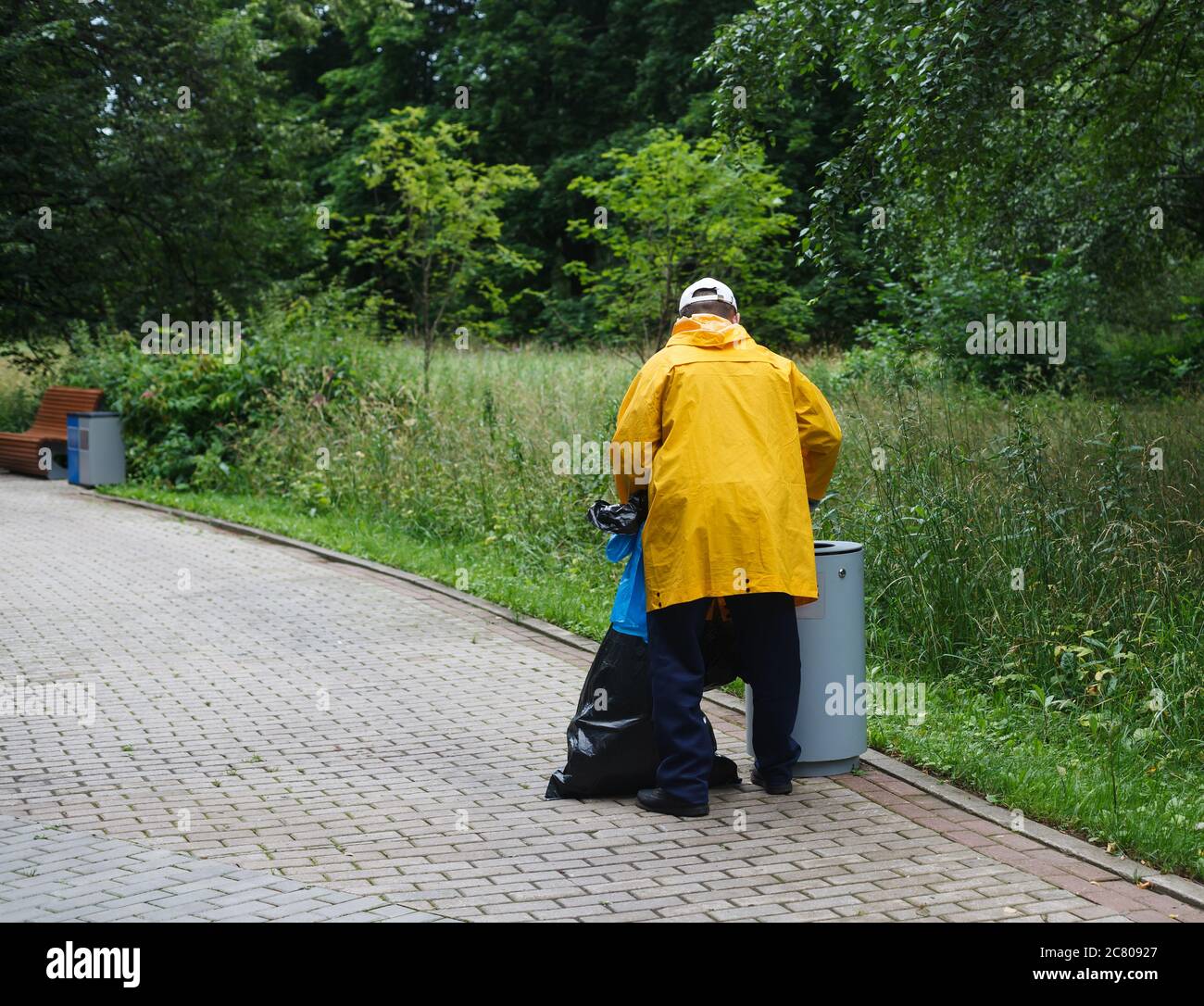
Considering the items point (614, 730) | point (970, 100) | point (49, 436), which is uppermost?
point (970, 100)

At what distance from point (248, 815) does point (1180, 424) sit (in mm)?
7998

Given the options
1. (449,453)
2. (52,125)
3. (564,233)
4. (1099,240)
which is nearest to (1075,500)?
(449,453)

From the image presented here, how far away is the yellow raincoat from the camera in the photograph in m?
5.27

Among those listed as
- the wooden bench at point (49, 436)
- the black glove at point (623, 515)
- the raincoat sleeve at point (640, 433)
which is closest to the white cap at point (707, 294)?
the raincoat sleeve at point (640, 433)

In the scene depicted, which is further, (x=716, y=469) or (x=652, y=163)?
(x=652, y=163)

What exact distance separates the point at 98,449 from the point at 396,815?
515 inches

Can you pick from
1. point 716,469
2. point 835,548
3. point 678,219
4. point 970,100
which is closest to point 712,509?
point 716,469

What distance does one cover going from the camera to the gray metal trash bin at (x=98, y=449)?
56.7 ft

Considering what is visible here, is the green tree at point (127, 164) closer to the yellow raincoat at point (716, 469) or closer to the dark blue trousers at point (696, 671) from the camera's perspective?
the yellow raincoat at point (716, 469)

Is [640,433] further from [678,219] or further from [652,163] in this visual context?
[652,163]

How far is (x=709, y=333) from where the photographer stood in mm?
5441

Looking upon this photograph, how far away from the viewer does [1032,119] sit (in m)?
12.4

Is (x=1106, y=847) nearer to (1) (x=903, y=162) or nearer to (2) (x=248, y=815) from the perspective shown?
(2) (x=248, y=815)

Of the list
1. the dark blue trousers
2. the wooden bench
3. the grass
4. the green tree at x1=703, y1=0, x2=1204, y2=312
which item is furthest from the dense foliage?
the dark blue trousers
